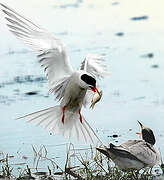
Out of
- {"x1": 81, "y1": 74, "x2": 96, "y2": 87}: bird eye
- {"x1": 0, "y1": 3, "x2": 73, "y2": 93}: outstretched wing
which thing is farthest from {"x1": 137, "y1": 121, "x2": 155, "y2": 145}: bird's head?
{"x1": 0, "y1": 3, "x2": 73, "y2": 93}: outstretched wing

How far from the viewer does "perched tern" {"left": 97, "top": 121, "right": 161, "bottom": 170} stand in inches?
267

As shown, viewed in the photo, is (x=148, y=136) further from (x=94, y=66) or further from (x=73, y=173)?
(x=94, y=66)

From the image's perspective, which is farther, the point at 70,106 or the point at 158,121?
the point at 158,121

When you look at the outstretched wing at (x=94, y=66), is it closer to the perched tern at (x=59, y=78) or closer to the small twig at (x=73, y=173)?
the perched tern at (x=59, y=78)

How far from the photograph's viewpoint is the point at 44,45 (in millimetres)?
7258

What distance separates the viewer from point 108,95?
11.4 m

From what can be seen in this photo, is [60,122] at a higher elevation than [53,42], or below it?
below

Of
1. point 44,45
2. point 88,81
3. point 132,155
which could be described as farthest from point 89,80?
point 132,155

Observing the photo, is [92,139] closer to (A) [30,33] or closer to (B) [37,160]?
(B) [37,160]

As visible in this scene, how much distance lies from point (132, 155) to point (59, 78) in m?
1.24

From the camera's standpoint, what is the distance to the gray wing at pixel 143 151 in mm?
6898

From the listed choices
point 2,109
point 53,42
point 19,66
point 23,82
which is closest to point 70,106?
point 53,42

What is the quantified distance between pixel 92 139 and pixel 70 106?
0.47 m

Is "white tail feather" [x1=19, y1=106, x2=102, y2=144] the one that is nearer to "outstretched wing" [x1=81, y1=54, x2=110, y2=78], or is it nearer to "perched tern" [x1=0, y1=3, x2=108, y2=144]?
"perched tern" [x1=0, y1=3, x2=108, y2=144]
